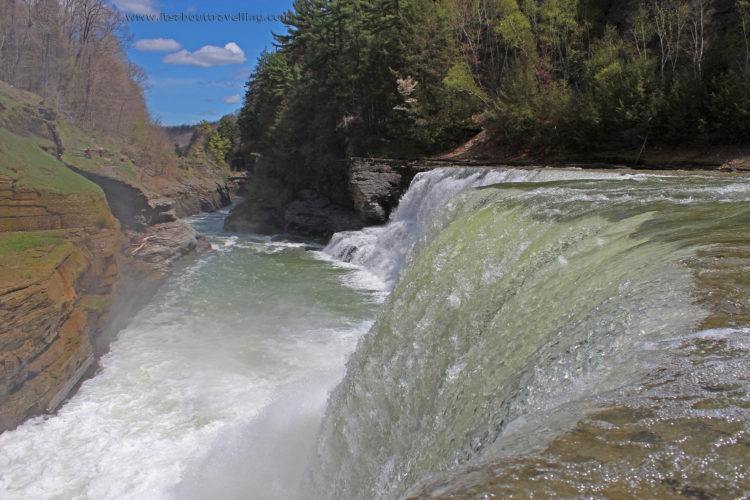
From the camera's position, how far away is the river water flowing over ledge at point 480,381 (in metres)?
1.51

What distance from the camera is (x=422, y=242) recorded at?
7645mm

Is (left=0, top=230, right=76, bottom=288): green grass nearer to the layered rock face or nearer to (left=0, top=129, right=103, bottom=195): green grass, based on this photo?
the layered rock face

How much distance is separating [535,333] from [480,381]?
0.45 metres

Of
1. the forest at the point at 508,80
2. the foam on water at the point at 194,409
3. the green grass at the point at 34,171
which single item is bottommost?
the foam on water at the point at 194,409

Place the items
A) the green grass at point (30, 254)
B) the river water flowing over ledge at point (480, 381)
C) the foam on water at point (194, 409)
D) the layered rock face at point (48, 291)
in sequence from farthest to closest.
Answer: the green grass at point (30, 254) < the layered rock face at point (48, 291) < the foam on water at point (194, 409) < the river water flowing over ledge at point (480, 381)

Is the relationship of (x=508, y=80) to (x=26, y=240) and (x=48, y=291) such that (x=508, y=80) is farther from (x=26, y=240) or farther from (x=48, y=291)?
(x=48, y=291)

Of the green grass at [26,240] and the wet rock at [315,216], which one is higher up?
the green grass at [26,240]

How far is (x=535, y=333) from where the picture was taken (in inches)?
113

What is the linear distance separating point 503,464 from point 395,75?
88.2 feet

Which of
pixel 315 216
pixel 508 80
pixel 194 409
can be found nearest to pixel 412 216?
pixel 194 409

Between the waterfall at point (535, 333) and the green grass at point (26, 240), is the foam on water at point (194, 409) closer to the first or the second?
the waterfall at point (535, 333)

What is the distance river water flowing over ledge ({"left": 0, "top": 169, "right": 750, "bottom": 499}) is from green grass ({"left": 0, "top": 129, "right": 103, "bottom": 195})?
158 inches

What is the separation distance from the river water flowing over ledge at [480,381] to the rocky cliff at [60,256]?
0.57 meters

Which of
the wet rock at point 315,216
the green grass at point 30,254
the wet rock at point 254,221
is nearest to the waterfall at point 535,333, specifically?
the green grass at point 30,254
